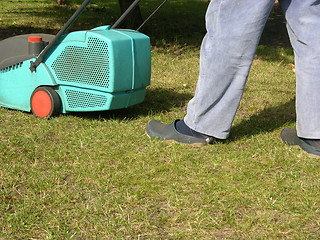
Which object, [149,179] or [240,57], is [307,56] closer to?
[240,57]

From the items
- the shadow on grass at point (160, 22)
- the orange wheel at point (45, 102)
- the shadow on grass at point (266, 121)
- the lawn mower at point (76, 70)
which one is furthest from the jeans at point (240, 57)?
the shadow on grass at point (160, 22)

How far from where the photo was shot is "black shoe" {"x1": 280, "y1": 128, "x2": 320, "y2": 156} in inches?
109

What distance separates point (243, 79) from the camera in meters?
2.67

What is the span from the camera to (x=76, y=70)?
3.15m

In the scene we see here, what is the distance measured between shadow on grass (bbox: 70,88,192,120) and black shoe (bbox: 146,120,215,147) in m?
0.37

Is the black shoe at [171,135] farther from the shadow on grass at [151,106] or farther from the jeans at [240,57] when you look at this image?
the shadow on grass at [151,106]

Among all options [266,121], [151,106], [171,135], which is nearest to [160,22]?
[151,106]

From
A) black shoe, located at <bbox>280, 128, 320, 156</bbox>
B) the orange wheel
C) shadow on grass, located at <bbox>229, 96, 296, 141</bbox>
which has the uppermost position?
the orange wheel

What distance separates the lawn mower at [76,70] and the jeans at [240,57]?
595 mm

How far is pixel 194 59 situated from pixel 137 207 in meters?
3.77

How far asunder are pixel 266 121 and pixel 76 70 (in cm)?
148

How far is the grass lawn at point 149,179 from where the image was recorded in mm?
2023

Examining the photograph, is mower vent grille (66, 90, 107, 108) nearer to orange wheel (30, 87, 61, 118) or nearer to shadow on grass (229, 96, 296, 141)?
orange wheel (30, 87, 61, 118)

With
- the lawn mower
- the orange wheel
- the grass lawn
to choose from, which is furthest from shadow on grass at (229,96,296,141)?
the orange wheel
